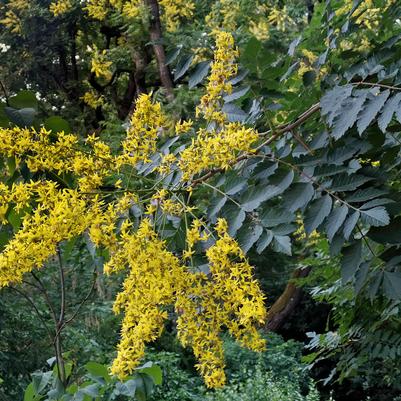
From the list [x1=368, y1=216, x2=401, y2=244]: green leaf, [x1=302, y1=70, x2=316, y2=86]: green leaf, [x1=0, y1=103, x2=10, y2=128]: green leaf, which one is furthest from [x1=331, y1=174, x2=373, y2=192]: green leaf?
[x1=0, y1=103, x2=10, y2=128]: green leaf

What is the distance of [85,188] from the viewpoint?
5.09 ft

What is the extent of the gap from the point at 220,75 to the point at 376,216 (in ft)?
1.58

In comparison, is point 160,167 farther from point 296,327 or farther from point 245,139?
point 296,327

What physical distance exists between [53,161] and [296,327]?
7.46m

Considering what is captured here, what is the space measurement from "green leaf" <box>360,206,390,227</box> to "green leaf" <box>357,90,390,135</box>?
17cm

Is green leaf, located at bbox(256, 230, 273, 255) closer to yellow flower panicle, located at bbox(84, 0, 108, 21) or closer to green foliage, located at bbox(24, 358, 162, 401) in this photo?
Answer: green foliage, located at bbox(24, 358, 162, 401)

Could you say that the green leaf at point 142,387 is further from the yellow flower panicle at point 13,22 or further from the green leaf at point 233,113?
the yellow flower panicle at point 13,22

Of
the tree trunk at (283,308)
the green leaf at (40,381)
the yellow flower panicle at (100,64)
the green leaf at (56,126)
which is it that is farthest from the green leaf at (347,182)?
the tree trunk at (283,308)

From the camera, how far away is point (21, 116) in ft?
5.38

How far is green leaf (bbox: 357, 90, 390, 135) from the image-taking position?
1580 mm

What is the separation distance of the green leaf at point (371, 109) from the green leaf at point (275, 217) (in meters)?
0.23

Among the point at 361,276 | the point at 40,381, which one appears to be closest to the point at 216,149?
the point at 361,276

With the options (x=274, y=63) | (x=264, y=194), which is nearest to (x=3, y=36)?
(x=274, y=63)

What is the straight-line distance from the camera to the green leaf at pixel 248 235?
5.05 feet
